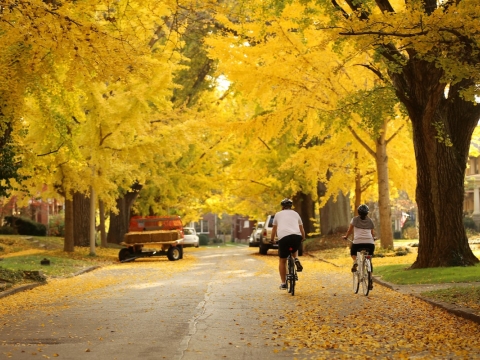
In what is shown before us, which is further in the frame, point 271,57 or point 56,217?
point 56,217

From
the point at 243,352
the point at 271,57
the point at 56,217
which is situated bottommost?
the point at 243,352

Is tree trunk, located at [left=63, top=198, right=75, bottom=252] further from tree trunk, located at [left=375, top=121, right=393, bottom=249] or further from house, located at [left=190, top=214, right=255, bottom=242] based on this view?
house, located at [left=190, top=214, right=255, bottom=242]

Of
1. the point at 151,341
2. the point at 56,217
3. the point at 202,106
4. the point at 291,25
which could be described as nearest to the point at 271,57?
the point at 291,25

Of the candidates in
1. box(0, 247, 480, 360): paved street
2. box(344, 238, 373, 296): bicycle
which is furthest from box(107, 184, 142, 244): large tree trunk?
box(344, 238, 373, 296): bicycle

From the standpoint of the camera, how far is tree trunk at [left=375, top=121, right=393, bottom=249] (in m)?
32.0

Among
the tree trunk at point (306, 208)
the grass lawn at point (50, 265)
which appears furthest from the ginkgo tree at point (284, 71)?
the tree trunk at point (306, 208)

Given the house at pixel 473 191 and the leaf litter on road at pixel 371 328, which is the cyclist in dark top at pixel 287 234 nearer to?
the leaf litter on road at pixel 371 328

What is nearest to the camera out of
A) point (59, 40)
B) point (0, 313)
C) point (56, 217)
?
point (59, 40)

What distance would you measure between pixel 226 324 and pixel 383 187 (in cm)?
2137

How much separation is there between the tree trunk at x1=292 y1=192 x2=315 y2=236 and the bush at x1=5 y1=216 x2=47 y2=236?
15.4m

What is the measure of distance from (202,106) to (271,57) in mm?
20017

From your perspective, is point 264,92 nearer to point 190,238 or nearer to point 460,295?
point 460,295

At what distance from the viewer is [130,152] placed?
107 feet

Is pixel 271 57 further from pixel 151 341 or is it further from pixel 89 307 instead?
pixel 151 341
